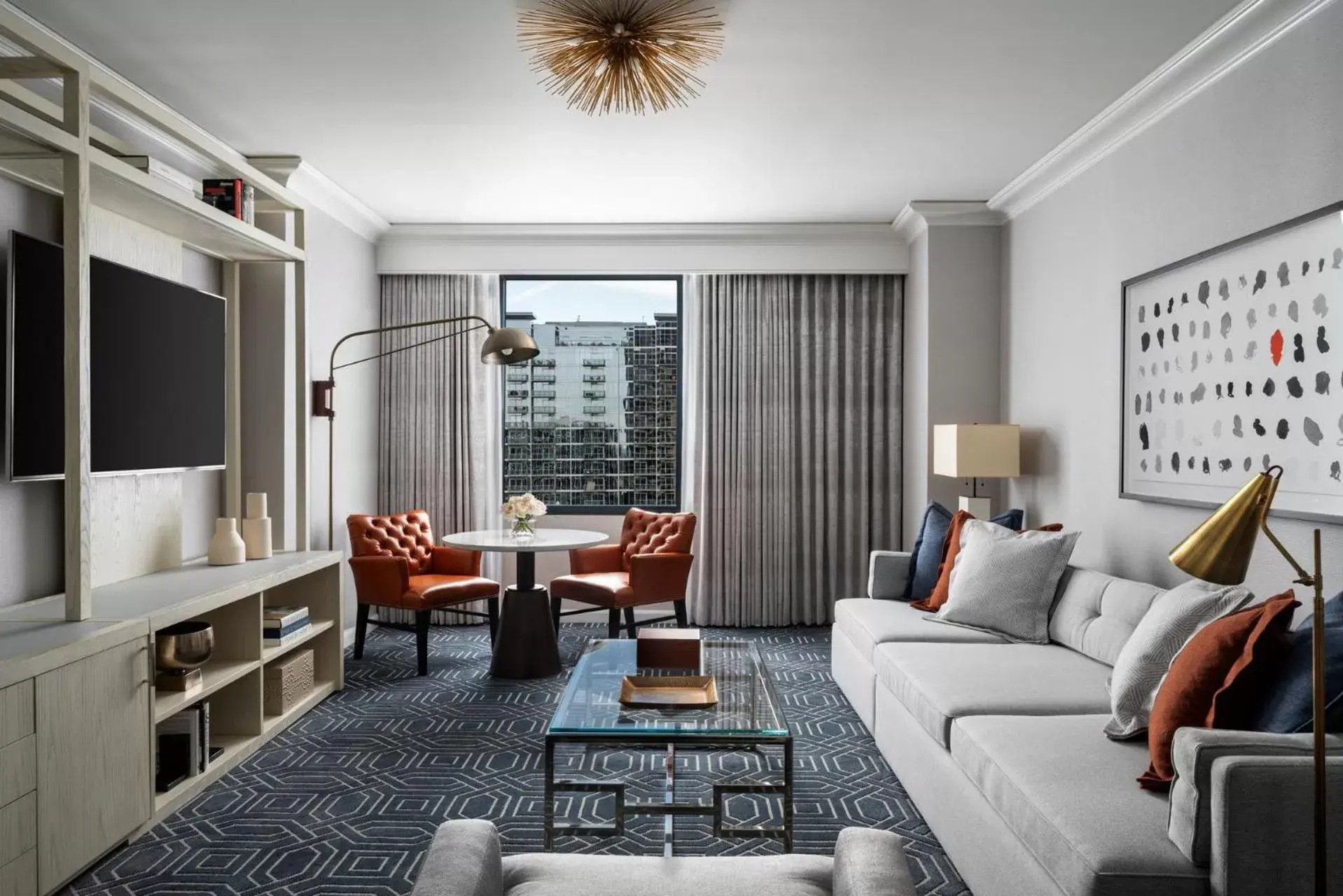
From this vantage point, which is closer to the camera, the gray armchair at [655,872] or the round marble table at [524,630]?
the gray armchair at [655,872]

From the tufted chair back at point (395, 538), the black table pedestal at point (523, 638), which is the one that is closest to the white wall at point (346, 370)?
the tufted chair back at point (395, 538)

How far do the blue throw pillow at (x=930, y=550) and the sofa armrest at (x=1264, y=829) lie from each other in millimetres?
2680

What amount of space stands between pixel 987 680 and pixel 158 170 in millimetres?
3453

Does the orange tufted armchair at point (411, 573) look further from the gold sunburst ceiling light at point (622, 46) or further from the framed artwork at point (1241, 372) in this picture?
the framed artwork at point (1241, 372)

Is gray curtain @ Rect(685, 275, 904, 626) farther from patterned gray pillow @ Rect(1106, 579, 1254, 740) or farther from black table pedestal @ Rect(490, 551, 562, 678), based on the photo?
patterned gray pillow @ Rect(1106, 579, 1254, 740)

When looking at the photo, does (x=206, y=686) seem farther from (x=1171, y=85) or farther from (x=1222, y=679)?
(x=1171, y=85)

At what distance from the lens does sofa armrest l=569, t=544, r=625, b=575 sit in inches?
216

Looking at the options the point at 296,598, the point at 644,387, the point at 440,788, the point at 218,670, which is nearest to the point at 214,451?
the point at 296,598

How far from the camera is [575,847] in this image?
9.09 feet

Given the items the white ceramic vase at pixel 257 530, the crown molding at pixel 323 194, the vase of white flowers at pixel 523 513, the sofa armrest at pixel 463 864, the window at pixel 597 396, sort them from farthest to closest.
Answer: the window at pixel 597 396 → the vase of white flowers at pixel 523 513 → the crown molding at pixel 323 194 → the white ceramic vase at pixel 257 530 → the sofa armrest at pixel 463 864

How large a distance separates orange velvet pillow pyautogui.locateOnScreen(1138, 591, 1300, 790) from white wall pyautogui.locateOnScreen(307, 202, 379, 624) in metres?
4.22

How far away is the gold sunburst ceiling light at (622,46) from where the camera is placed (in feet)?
9.80

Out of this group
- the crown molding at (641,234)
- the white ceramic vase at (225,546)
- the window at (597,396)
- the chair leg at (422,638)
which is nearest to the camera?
the white ceramic vase at (225,546)

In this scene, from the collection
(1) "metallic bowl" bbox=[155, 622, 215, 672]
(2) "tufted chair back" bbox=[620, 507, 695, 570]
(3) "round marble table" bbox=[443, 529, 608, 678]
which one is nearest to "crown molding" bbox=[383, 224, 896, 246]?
(2) "tufted chair back" bbox=[620, 507, 695, 570]
